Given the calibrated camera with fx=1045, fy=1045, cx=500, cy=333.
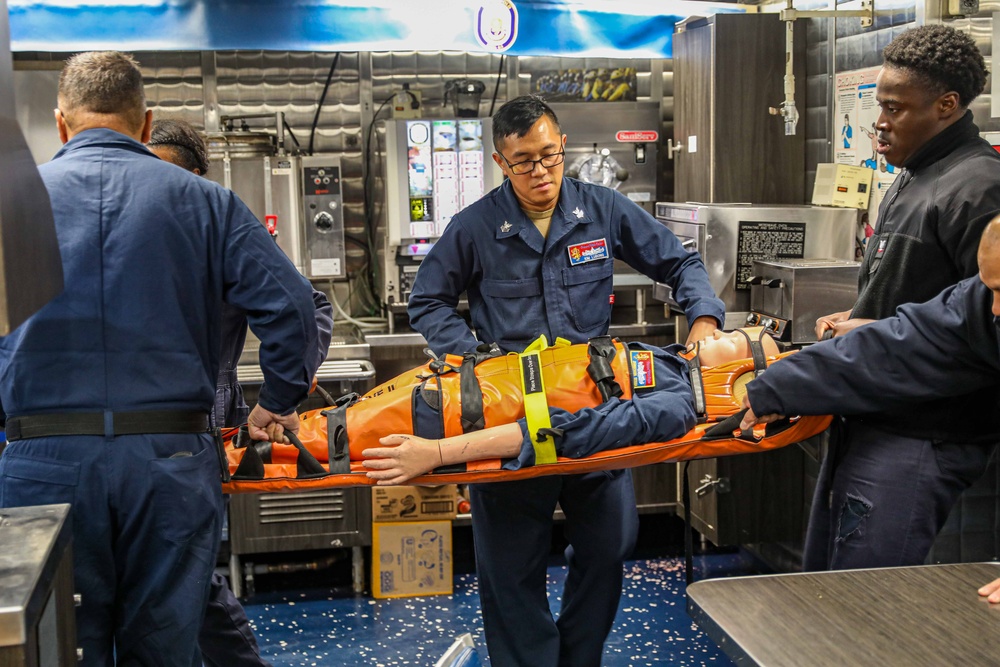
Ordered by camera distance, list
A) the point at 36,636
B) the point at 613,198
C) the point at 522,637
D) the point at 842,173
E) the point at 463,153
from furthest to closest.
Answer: the point at 463,153 < the point at 842,173 < the point at 613,198 < the point at 522,637 < the point at 36,636

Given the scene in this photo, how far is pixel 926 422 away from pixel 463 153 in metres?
2.92

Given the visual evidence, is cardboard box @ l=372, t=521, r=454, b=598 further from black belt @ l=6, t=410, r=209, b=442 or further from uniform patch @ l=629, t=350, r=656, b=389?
black belt @ l=6, t=410, r=209, b=442

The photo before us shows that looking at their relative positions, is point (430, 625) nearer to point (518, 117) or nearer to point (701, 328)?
point (701, 328)

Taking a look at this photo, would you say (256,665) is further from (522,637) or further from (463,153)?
(463,153)

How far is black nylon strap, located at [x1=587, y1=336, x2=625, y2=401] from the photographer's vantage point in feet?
8.79

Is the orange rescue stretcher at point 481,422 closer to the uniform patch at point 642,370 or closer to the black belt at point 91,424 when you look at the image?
the uniform patch at point 642,370

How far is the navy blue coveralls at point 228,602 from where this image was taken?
2.91 m

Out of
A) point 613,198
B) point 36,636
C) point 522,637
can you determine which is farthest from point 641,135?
point 36,636

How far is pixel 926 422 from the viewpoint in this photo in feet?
7.98

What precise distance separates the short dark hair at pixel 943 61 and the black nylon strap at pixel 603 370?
3.37 ft

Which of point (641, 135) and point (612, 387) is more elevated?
point (641, 135)

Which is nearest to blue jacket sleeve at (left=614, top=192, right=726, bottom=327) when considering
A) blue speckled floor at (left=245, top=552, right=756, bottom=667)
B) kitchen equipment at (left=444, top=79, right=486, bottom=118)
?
blue speckled floor at (left=245, top=552, right=756, bottom=667)

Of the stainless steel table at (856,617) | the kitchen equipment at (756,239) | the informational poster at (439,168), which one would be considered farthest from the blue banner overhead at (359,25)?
the stainless steel table at (856,617)

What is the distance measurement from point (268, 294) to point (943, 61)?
1732 millimetres
